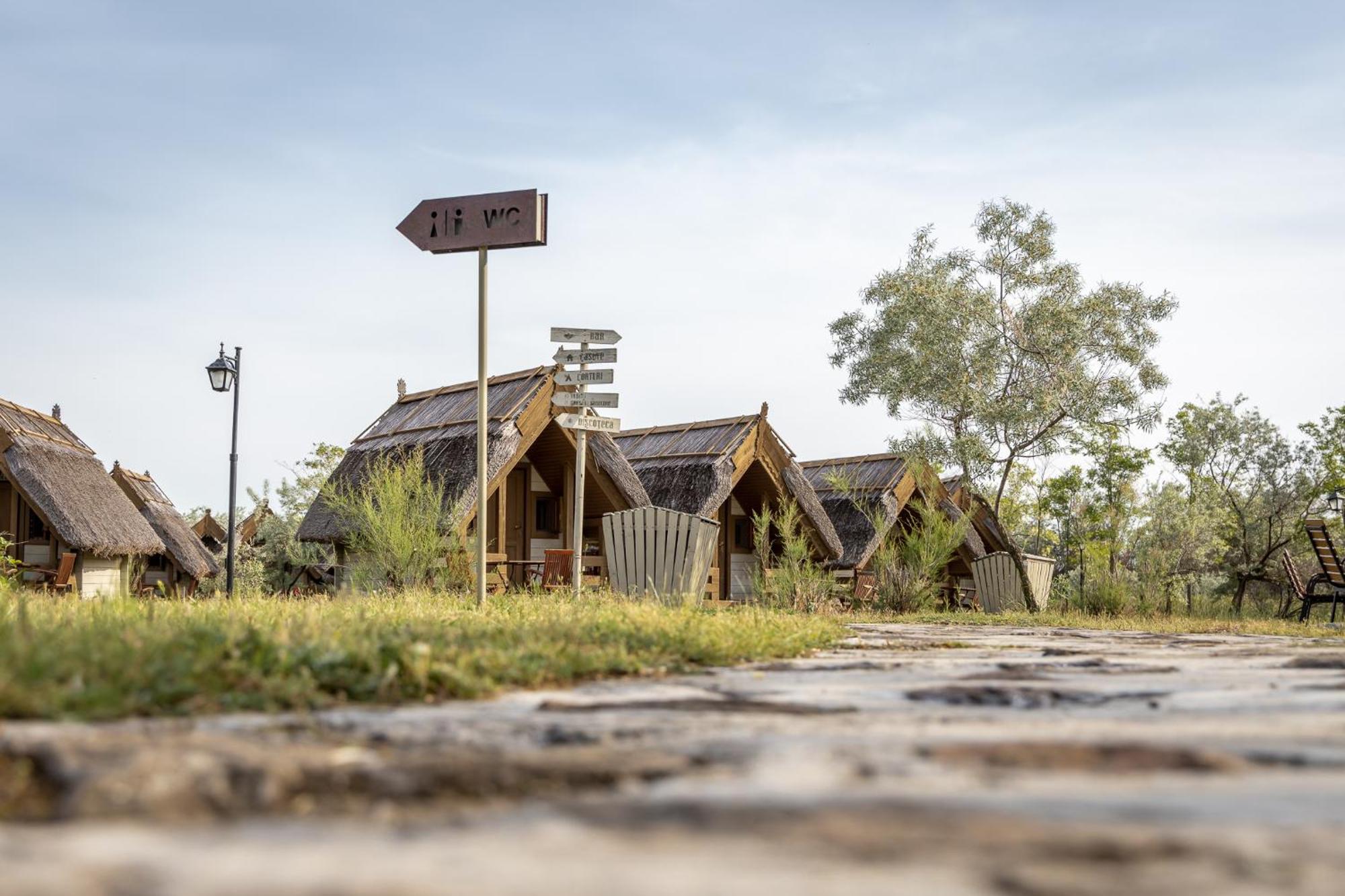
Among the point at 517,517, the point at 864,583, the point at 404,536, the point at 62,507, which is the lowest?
the point at 864,583

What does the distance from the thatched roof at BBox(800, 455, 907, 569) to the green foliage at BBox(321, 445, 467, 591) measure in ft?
29.7

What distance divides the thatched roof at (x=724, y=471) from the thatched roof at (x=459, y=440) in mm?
1352

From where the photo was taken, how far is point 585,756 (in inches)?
114

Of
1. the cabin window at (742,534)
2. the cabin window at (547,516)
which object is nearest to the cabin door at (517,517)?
the cabin window at (547,516)

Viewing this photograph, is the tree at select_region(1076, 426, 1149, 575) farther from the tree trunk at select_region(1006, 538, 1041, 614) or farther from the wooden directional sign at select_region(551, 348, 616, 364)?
the wooden directional sign at select_region(551, 348, 616, 364)

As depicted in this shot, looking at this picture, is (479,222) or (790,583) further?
(790,583)

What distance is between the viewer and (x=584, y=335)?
11.8 m

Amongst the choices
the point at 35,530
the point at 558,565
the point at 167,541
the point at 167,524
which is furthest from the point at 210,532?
the point at 558,565

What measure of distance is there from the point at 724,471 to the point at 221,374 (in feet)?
26.9

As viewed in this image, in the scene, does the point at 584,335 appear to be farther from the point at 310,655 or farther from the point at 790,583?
the point at 310,655

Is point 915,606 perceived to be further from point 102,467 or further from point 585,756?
point 102,467

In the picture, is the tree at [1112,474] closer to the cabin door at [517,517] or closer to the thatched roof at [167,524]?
the cabin door at [517,517]

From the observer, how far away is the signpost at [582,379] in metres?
11.5

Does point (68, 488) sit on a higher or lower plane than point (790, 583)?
higher
